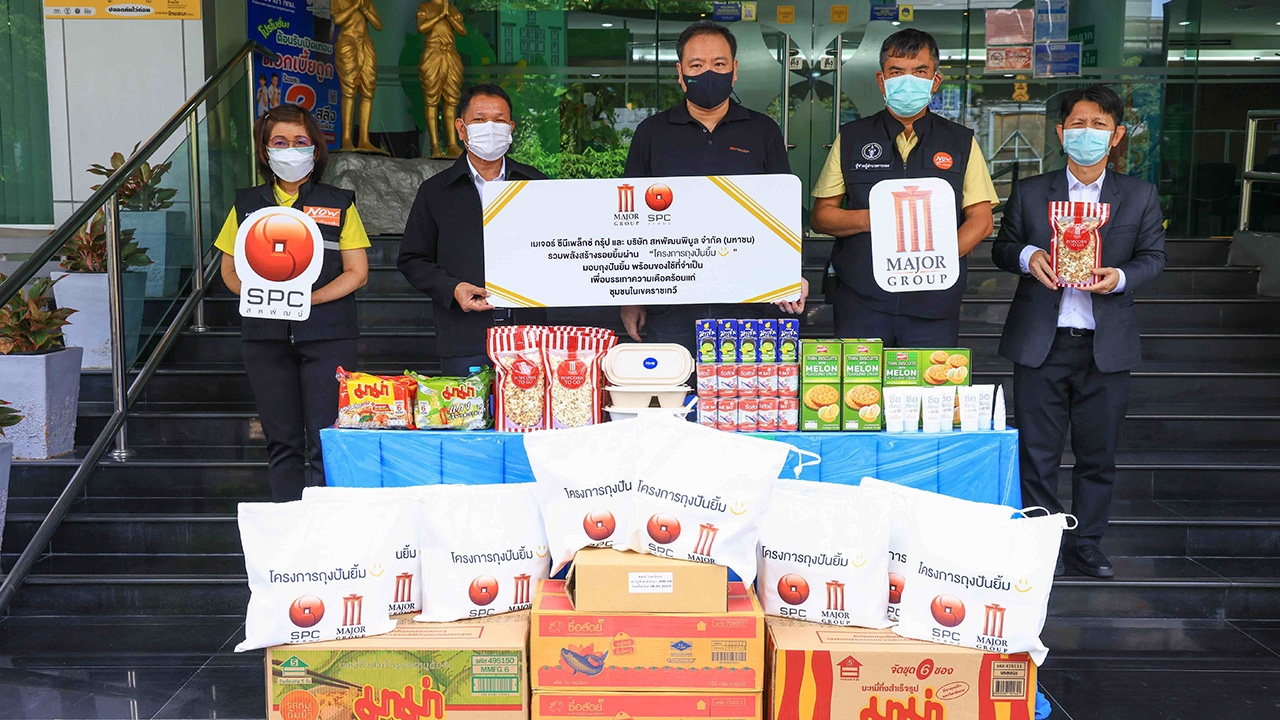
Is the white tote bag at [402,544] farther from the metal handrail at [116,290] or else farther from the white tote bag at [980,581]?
the metal handrail at [116,290]

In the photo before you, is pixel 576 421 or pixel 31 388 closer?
pixel 576 421

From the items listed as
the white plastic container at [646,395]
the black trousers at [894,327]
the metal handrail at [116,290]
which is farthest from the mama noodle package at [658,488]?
the metal handrail at [116,290]

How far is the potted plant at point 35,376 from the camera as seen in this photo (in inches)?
182

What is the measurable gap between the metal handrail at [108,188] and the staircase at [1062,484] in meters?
0.93

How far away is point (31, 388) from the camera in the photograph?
4.63m

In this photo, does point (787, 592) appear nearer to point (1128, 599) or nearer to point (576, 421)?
point (576, 421)

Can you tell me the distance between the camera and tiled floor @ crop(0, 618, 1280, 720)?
3213 millimetres

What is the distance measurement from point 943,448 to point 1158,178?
6.46 m

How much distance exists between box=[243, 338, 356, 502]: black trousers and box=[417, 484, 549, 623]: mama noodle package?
45.3 inches

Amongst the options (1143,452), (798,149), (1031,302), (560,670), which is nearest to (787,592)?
(560,670)

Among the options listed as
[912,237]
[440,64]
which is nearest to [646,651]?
[912,237]

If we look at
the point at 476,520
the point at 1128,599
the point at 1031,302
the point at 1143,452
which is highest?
the point at 1031,302

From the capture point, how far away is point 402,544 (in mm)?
2572

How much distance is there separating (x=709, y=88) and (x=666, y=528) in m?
1.60
